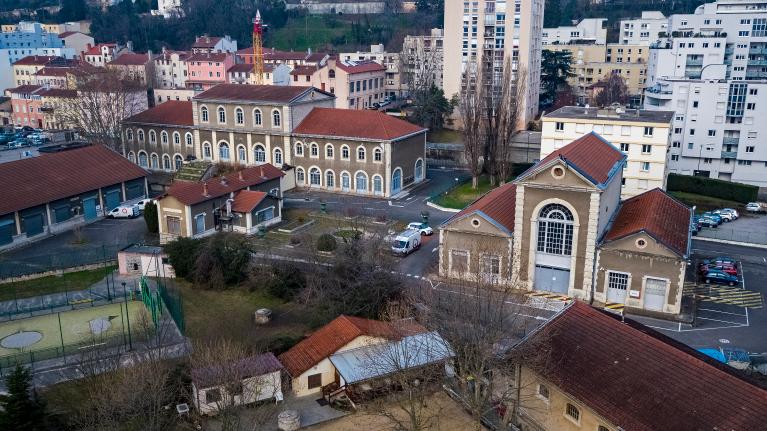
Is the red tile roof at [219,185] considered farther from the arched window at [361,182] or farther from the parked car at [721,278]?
the parked car at [721,278]

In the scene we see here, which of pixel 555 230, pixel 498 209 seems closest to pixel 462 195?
pixel 498 209

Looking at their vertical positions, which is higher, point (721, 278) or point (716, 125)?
point (716, 125)

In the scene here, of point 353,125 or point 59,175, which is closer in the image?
point 59,175

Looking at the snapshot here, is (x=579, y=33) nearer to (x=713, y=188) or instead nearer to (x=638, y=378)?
(x=713, y=188)

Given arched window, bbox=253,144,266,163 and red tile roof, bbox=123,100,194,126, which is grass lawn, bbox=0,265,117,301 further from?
red tile roof, bbox=123,100,194,126

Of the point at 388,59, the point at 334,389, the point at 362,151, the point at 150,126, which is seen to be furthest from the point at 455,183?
the point at 388,59

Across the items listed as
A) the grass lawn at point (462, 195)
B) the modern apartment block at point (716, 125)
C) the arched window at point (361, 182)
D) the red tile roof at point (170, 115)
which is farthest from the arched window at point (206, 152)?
the modern apartment block at point (716, 125)
